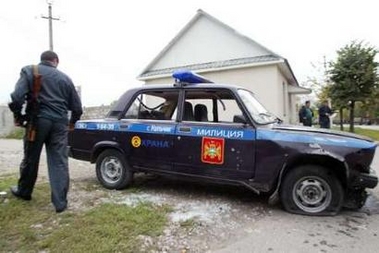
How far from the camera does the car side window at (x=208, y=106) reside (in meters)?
5.96

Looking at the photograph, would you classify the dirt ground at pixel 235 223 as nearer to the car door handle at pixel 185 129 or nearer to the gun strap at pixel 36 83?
the car door handle at pixel 185 129

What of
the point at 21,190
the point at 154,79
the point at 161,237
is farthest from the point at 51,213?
the point at 154,79

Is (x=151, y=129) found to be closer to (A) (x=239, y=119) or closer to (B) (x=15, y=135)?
(A) (x=239, y=119)

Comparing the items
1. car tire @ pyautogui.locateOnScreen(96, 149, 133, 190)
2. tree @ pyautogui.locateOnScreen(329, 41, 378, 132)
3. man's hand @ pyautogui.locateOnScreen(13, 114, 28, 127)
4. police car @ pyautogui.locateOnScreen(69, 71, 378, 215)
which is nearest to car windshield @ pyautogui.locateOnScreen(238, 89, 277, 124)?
police car @ pyautogui.locateOnScreen(69, 71, 378, 215)

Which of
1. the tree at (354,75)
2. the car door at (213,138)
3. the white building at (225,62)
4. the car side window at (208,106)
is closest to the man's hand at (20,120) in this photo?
the car door at (213,138)

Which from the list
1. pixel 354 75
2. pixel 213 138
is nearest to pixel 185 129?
pixel 213 138

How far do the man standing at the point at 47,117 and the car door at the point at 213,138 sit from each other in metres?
1.65

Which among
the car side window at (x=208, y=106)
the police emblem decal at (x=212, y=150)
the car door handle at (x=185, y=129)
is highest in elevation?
the car side window at (x=208, y=106)

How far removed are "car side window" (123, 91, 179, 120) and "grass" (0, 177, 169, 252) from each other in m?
1.55

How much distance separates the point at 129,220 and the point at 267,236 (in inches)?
62.4

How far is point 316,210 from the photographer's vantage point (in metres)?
5.15

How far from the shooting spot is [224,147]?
216 inches

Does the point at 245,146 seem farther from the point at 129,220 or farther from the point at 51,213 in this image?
the point at 51,213

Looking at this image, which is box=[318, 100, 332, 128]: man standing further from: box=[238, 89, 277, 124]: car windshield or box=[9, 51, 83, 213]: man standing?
box=[9, 51, 83, 213]: man standing
